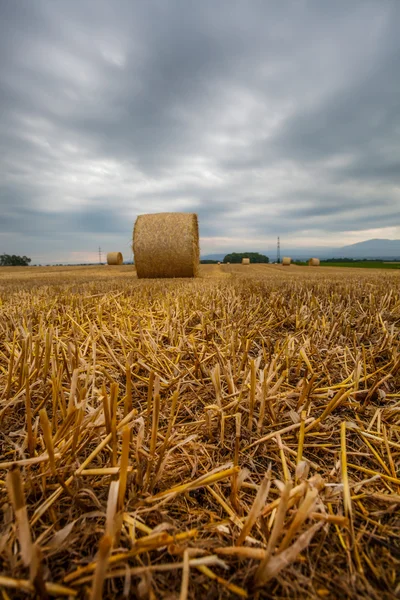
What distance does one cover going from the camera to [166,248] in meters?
8.95

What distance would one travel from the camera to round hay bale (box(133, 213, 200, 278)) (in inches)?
352

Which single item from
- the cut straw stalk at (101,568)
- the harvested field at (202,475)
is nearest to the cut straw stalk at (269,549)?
the harvested field at (202,475)

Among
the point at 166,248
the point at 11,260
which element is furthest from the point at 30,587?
the point at 11,260

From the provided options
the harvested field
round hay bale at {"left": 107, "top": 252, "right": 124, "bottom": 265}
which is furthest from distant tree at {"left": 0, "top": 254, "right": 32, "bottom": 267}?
the harvested field

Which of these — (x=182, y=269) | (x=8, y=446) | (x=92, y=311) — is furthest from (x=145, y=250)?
(x=8, y=446)

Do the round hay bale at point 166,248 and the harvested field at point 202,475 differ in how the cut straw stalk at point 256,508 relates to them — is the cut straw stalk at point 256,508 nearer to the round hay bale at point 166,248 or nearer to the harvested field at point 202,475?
the harvested field at point 202,475

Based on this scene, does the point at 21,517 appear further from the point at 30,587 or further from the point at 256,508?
the point at 256,508

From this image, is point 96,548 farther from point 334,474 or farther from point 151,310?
point 151,310

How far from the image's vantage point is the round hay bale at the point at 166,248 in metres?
8.94

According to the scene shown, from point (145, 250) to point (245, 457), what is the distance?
28.1 ft

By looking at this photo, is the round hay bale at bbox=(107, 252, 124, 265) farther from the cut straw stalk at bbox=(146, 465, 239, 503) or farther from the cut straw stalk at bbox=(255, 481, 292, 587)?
the cut straw stalk at bbox=(255, 481, 292, 587)

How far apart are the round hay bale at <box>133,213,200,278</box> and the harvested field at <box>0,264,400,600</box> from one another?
7.35 meters

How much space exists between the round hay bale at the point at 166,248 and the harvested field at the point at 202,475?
735cm

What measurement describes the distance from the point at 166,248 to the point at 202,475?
27.8 feet
